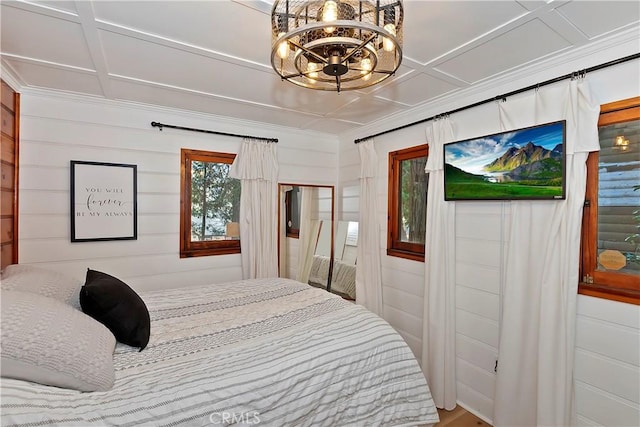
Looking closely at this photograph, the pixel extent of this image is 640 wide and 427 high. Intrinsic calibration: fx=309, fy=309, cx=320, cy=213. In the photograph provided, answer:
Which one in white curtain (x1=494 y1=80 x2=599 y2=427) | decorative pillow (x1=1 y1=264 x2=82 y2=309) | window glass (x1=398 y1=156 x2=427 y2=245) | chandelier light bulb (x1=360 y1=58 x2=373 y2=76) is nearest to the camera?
chandelier light bulb (x1=360 y1=58 x2=373 y2=76)

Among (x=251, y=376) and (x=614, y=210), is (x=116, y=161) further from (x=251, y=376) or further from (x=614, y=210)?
(x=614, y=210)

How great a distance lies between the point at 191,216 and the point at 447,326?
105 inches

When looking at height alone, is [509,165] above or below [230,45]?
below

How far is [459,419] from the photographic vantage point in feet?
8.04

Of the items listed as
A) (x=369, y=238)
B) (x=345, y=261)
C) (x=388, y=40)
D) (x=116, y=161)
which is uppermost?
(x=388, y=40)

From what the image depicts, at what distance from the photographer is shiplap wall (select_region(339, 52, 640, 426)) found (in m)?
1.76

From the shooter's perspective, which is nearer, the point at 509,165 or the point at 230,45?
the point at 230,45

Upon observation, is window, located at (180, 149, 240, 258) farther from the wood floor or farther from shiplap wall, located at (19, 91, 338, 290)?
the wood floor

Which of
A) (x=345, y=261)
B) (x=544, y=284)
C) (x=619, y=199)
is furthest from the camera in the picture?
(x=345, y=261)

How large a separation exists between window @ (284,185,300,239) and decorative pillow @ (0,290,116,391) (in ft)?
8.42

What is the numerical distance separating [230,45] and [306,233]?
2.46m

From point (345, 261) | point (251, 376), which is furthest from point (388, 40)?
point (345, 261)

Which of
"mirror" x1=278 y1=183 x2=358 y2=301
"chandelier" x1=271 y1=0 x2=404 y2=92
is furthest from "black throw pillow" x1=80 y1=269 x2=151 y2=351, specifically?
"mirror" x1=278 y1=183 x2=358 y2=301

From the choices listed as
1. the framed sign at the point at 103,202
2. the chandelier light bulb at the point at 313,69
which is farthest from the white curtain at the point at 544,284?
the framed sign at the point at 103,202
